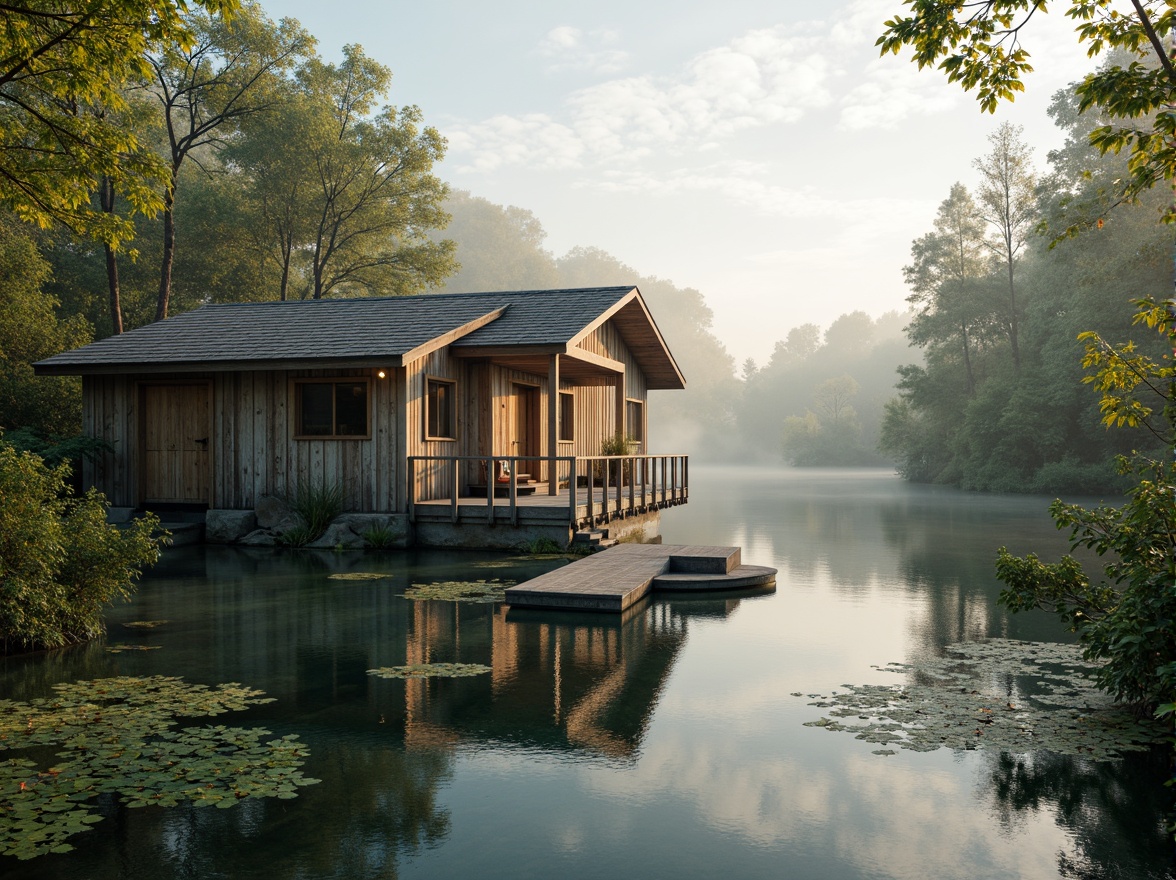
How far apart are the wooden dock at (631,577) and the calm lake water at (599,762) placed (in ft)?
1.06

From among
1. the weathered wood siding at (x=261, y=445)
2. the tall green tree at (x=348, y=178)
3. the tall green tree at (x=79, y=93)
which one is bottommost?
the weathered wood siding at (x=261, y=445)

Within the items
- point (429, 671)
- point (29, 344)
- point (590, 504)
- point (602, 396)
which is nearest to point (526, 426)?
point (602, 396)

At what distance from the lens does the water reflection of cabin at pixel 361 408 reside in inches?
637

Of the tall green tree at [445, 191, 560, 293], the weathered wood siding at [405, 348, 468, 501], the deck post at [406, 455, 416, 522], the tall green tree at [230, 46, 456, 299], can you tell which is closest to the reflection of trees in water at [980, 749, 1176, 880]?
the weathered wood siding at [405, 348, 468, 501]

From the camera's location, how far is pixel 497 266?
3760 inches

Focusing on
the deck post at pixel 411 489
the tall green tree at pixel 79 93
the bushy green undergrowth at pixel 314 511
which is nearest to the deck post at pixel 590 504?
the deck post at pixel 411 489

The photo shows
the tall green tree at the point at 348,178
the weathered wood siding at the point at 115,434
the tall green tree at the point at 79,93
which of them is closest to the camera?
the tall green tree at the point at 79,93

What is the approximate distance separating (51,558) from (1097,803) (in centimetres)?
773

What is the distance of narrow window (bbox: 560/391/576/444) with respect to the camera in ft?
72.7

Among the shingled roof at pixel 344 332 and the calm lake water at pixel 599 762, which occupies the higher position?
the shingled roof at pixel 344 332

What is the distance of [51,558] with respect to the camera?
24.9ft

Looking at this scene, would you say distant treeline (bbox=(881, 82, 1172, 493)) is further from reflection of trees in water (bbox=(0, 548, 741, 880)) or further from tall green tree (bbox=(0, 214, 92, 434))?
tall green tree (bbox=(0, 214, 92, 434))

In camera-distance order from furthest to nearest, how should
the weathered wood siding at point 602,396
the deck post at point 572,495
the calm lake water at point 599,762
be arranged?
the weathered wood siding at point 602,396, the deck post at point 572,495, the calm lake water at point 599,762

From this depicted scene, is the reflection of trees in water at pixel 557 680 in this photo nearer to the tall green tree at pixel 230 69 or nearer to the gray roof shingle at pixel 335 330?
the gray roof shingle at pixel 335 330
